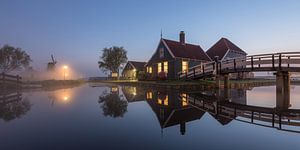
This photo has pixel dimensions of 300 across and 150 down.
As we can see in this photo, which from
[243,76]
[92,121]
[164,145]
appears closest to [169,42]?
[243,76]

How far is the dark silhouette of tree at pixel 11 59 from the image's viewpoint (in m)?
54.8

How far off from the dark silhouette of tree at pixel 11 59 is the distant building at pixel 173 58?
4525cm

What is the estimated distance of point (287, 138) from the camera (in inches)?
226

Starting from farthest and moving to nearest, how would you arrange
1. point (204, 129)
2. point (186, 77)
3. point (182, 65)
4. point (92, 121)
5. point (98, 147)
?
point (182, 65)
point (186, 77)
point (92, 121)
point (204, 129)
point (98, 147)

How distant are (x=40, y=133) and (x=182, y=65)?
26.5 meters

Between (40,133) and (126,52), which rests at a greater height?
(126,52)

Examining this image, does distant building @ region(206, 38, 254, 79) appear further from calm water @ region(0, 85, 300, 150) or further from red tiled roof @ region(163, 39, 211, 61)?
calm water @ region(0, 85, 300, 150)

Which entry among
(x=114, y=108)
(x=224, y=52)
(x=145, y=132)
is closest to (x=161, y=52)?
(x=224, y=52)

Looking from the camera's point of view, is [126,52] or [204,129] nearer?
[204,129]

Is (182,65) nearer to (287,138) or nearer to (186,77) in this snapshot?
(186,77)

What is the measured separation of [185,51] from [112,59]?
34.0 meters

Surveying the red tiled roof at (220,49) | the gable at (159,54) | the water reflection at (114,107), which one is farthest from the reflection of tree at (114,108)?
the red tiled roof at (220,49)

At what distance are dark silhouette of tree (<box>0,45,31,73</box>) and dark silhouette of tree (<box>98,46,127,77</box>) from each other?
908 inches

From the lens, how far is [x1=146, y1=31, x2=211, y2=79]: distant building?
30484mm
